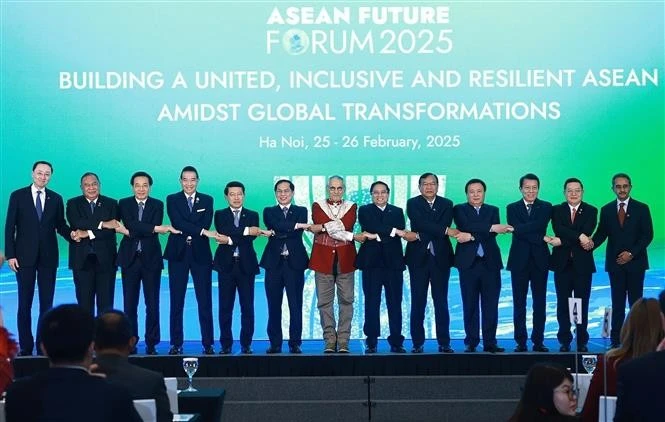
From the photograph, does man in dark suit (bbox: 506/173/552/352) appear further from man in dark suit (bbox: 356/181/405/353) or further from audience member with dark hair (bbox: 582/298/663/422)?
audience member with dark hair (bbox: 582/298/663/422)

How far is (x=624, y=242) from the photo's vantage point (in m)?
8.12

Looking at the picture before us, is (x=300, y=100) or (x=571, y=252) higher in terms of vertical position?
(x=300, y=100)

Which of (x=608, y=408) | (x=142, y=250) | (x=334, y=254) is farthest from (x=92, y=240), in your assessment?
(x=608, y=408)

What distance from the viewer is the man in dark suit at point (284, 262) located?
318 inches

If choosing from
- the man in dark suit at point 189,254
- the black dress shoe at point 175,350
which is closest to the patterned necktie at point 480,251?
the man in dark suit at point 189,254

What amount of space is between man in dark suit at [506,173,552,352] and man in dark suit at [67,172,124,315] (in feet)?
9.35

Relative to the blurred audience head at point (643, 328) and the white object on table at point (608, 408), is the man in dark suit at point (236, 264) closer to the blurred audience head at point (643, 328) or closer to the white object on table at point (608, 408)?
the white object on table at point (608, 408)

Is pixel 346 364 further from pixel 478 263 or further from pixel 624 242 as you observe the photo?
pixel 624 242

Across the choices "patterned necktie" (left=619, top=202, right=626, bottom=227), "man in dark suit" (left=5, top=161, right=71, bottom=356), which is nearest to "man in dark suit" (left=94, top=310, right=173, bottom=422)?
"man in dark suit" (left=5, top=161, right=71, bottom=356)

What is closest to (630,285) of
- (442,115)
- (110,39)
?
(442,115)

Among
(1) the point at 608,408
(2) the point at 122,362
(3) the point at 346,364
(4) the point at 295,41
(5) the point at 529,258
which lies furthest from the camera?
(4) the point at 295,41

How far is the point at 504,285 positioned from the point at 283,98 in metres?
2.42

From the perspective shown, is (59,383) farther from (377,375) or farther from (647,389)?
(377,375)

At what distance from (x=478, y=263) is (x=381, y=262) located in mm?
692
